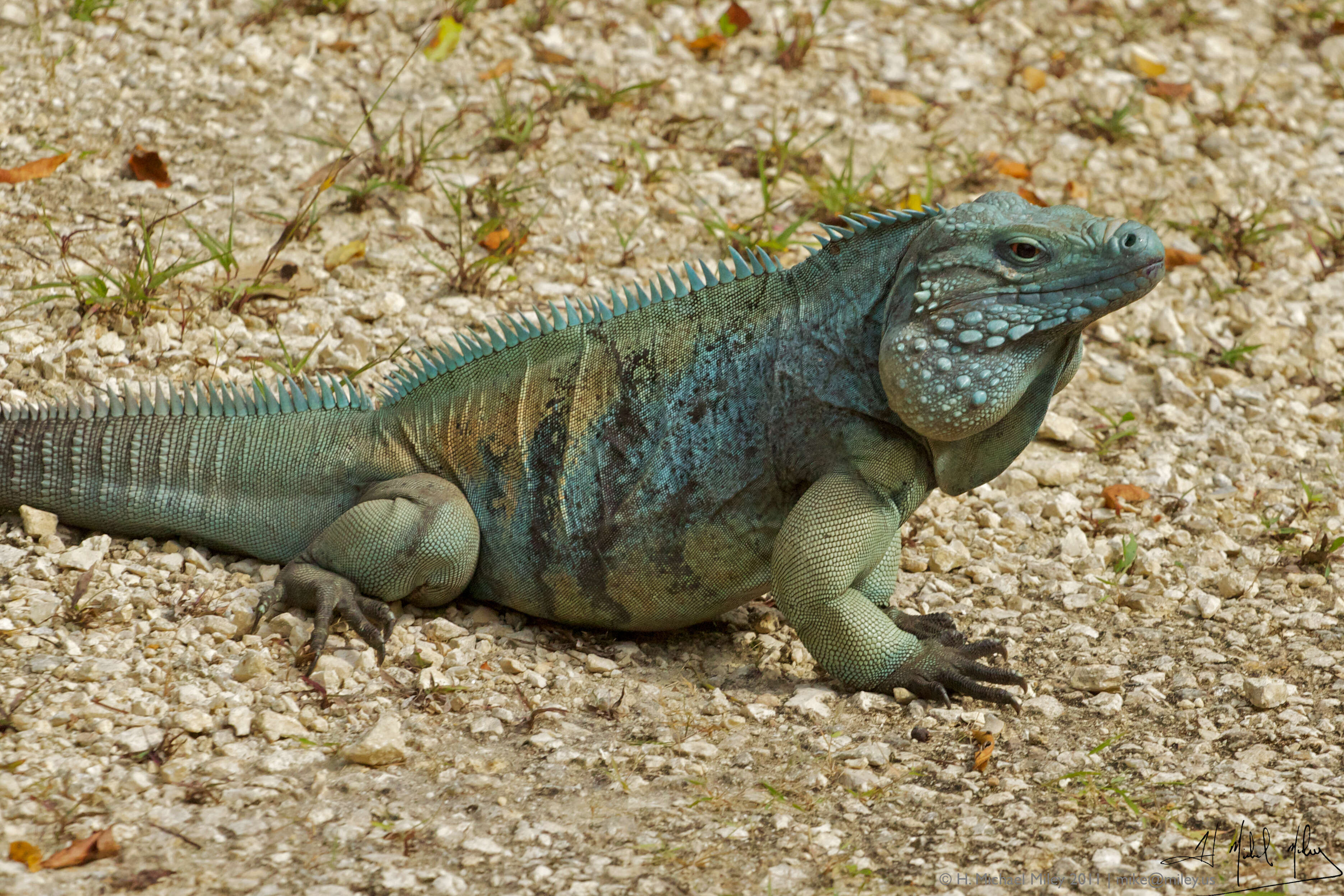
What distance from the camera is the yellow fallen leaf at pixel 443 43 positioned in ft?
28.2

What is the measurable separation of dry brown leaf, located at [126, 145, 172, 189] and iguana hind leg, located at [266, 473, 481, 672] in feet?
10.7

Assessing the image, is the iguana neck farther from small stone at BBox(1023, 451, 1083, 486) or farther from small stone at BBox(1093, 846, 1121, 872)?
small stone at BBox(1023, 451, 1083, 486)

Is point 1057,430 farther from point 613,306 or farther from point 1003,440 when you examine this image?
point 613,306

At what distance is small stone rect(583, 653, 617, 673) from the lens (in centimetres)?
506

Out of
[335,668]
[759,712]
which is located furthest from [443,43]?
[759,712]

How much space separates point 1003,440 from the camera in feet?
15.6

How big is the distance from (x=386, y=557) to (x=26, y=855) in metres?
1.83

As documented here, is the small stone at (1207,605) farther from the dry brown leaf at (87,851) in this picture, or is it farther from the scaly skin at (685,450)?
the dry brown leaf at (87,851)

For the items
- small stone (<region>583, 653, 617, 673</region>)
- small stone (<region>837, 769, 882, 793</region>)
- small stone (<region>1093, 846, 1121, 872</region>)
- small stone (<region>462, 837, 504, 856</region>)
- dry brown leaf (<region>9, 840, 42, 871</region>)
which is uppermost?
small stone (<region>1093, 846, 1121, 872</region>)

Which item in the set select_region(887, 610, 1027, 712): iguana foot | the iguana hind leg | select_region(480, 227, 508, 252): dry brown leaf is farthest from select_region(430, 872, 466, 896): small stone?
select_region(480, 227, 508, 252): dry brown leaf

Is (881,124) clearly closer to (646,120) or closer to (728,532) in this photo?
(646,120)

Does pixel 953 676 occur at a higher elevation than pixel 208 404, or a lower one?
lower

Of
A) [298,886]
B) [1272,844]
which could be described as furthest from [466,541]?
[1272,844]

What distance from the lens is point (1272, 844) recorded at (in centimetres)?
382
